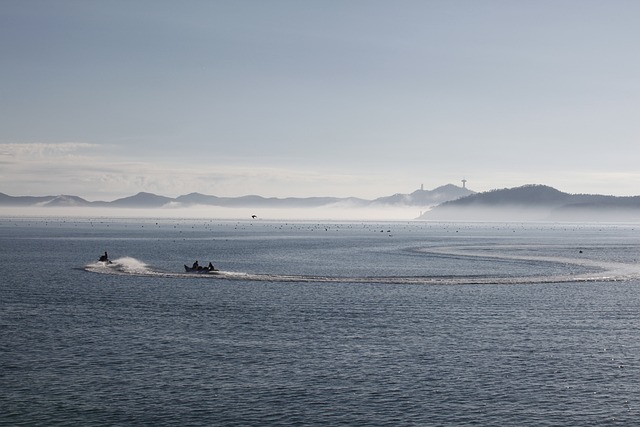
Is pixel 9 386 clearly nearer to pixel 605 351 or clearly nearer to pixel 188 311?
pixel 188 311

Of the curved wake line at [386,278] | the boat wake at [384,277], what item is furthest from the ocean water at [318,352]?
the boat wake at [384,277]

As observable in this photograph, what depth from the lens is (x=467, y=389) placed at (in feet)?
161

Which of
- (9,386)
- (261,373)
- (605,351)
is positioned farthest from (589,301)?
(9,386)

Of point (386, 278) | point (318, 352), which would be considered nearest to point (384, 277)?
point (386, 278)

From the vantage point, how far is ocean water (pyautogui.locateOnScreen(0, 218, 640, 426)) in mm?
44219

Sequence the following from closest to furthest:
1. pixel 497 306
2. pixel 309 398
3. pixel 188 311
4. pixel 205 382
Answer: pixel 309 398 → pixel 205 382 → pixel 188 311 → pixel 497 306

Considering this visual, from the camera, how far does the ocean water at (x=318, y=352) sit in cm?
4422

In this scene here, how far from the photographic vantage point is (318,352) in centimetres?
A: 5962

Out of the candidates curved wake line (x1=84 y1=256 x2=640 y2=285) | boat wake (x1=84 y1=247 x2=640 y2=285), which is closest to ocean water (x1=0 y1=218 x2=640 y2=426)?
curved wake line (x1=84 y1=256 x2=640 y2=285)

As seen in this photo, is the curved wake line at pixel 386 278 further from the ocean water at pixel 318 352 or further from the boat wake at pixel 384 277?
the ocean water at pixel 318 352

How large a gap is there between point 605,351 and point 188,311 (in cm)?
4453

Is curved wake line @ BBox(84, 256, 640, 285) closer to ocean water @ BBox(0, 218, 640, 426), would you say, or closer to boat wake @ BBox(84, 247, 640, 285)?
boat wake @ BBox(84, 247, 640, 285)

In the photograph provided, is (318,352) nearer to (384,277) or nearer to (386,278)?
(386,278)

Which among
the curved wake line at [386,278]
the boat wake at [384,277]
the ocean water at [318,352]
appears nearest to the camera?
the ocean water at [318,352]
